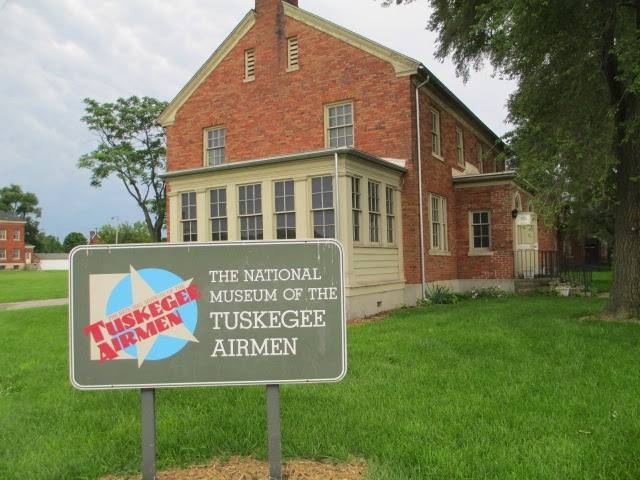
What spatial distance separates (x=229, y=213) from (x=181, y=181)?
1.92m

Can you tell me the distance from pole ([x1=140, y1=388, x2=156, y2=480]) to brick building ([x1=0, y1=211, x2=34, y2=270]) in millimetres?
95064

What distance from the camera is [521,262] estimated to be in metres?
18.5

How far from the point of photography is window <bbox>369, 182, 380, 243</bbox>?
13.9 m

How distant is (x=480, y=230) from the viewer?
1867cm

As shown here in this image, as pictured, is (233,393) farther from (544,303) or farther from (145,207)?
(145,207)

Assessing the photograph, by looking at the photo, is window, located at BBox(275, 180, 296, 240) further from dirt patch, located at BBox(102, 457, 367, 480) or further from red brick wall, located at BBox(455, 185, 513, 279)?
dirt patch, located at BBox(102, 457, 367, 480)

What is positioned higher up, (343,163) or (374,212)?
(343,163)

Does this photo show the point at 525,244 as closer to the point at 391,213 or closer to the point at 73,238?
the point at 391,213

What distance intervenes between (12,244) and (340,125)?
87.1 meters

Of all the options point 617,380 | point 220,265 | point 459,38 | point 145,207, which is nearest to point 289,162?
point 459,38

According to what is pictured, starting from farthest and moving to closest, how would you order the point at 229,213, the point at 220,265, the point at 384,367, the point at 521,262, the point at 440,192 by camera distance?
1. the point at 521,262
2. the point at 440,192
3. the point at 229,213
4. the point at 384,367
5. the point at 220,265

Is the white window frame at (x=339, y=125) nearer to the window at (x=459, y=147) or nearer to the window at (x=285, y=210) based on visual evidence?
the window at (x=285, y=210)

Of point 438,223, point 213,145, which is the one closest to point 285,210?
point 438,223

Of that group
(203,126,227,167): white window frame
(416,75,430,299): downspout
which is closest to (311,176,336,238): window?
(416,75,430,299): downspout
